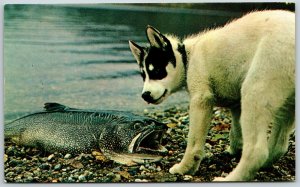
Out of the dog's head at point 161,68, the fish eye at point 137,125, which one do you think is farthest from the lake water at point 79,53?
the dog's head at point 161,68

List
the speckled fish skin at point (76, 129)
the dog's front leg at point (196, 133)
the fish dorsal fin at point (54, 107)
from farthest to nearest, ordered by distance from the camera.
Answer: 1. the fish dorsal fin at point (54, 107)
2. the speckled fish skin at point (76, 129)
3. the dog's front leg at point (196, 133)

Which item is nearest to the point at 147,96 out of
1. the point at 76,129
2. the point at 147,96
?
the point at 147,96

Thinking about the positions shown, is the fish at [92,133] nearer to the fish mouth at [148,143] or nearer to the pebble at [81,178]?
the fish mouth at [148,143]

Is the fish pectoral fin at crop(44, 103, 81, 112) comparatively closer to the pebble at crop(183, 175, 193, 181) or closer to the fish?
the fish

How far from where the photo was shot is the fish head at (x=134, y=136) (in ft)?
19.5

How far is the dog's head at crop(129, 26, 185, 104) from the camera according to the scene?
5770 mm

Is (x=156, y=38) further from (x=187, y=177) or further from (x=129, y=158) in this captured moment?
(x=187, y=177)

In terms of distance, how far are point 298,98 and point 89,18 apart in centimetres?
205

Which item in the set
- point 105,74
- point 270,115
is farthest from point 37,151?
point 270,115

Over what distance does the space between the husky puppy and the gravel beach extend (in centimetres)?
11

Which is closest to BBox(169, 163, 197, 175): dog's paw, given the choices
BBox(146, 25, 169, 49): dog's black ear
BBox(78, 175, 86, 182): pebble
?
BBox(78, 175, 86, 182): pebble

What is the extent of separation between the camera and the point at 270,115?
17.5ft

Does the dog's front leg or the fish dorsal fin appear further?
the fish dorsal fin

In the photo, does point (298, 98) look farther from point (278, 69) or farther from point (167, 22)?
point (167, 22)
